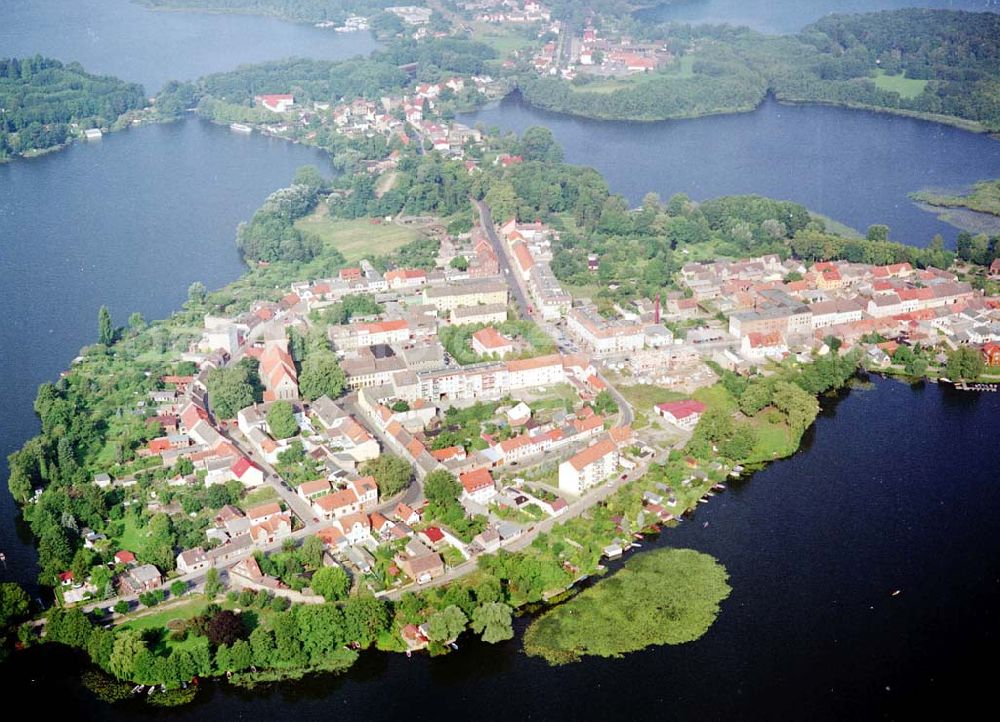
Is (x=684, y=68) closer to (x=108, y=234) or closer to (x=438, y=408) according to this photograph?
(x=108, y=234)

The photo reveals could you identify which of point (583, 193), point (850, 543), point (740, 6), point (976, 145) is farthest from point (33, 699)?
point (740, 6)

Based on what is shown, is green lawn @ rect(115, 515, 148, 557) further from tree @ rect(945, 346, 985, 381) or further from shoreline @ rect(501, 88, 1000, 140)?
shoreline @ rect(501, 88, 1000, 140)

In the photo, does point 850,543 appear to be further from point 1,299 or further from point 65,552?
point 1,299

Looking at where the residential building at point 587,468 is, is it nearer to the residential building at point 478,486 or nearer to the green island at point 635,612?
the residential building at point 478,486

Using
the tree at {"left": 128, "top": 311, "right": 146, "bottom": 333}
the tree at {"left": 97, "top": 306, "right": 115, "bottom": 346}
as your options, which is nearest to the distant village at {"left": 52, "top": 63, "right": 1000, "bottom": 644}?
the tree at {"left": 128, "top": 311, "right": 146, "bottom": 333}

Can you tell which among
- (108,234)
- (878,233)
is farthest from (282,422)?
(878,233)

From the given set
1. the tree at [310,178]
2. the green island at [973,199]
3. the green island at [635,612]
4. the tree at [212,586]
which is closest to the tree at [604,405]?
the green island at [635,612]
